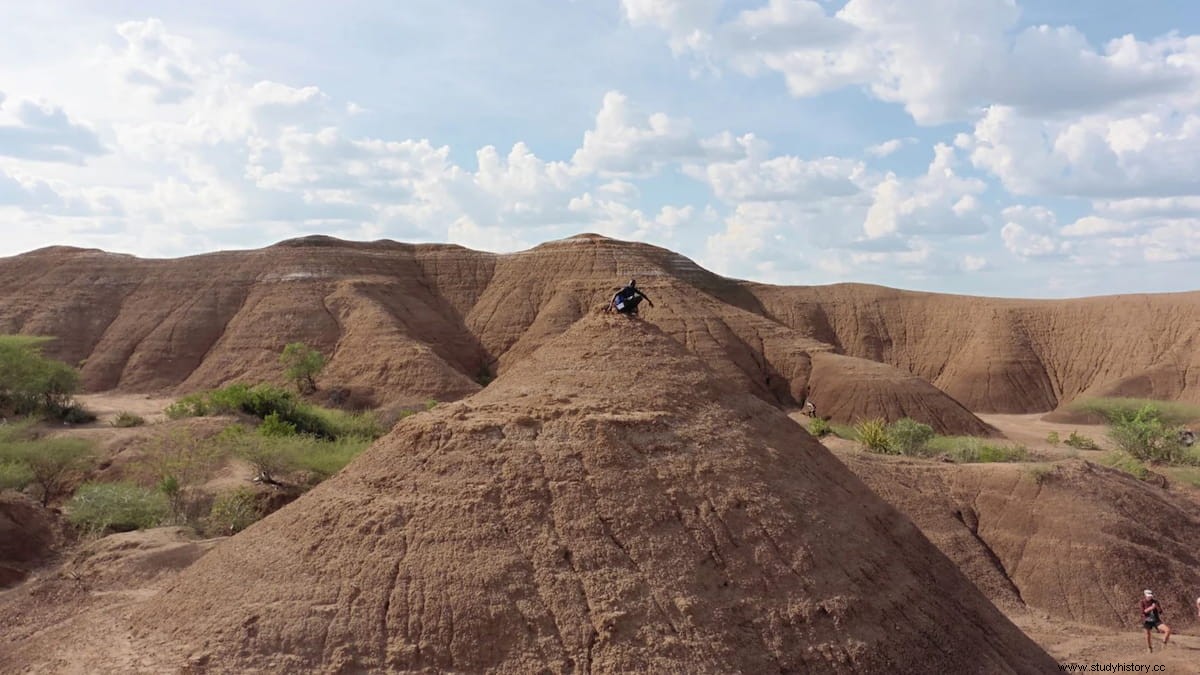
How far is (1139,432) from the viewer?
91.6 ft

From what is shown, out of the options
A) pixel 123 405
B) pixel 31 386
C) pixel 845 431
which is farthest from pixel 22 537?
pixel 845 431

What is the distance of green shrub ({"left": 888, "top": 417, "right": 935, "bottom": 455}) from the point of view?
86.8ft

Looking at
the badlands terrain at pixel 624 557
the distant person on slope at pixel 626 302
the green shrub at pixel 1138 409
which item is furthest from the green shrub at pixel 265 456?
the green shrub at pixel 1138 409

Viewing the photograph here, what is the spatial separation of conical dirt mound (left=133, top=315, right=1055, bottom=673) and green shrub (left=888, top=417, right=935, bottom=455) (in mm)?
16705

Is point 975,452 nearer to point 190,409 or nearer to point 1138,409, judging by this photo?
point 1138,409

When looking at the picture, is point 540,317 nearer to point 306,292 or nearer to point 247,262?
point 306,292

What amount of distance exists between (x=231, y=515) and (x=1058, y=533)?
55.3 feet

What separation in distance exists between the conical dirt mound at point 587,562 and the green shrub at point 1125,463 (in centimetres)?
1498

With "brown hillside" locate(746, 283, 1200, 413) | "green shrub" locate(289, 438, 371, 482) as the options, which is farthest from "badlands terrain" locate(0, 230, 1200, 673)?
"brown hillside" locate(746, 283, 1200, 413)

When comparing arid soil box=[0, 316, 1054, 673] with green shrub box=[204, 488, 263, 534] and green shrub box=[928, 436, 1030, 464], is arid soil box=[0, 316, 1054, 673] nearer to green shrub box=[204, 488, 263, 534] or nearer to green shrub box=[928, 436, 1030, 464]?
green shrub box=[204, 488, 263, 534]

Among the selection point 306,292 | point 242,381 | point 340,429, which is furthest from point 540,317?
point 340,429

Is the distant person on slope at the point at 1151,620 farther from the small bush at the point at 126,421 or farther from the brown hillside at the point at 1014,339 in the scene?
the brown hillside at the point at 1014,339

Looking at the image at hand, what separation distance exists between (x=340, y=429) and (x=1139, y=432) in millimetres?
28426

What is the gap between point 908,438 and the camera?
1089 inches
